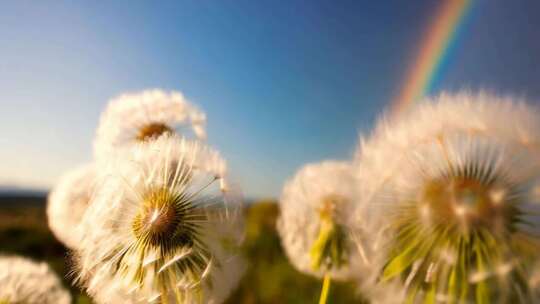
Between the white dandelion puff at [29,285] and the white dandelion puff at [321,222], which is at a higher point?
the white dandelion puff at [321,222]

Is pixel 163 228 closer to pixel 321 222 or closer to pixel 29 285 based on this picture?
pixel 29 285

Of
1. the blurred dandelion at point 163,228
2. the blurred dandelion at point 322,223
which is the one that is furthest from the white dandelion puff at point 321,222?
the blurred dandelion at point 163,228

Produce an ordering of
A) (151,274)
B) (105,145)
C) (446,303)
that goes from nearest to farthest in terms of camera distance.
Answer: (446,303)
(151,274)
(105,145)

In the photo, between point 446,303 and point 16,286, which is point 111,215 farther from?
point 446,303

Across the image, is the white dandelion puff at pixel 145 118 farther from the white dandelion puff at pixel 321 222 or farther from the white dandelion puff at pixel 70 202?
the white dandelion puff at pixel 321 222

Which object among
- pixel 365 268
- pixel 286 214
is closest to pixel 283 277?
pixel 286 214

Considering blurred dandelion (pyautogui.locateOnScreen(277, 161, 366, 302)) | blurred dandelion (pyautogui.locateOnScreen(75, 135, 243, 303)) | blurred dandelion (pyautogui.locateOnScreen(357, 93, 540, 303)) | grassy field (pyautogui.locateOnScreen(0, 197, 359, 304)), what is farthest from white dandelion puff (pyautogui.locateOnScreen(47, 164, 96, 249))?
grassy field (pyautogui.locateOnScreen(0, 197, 359, 304))
